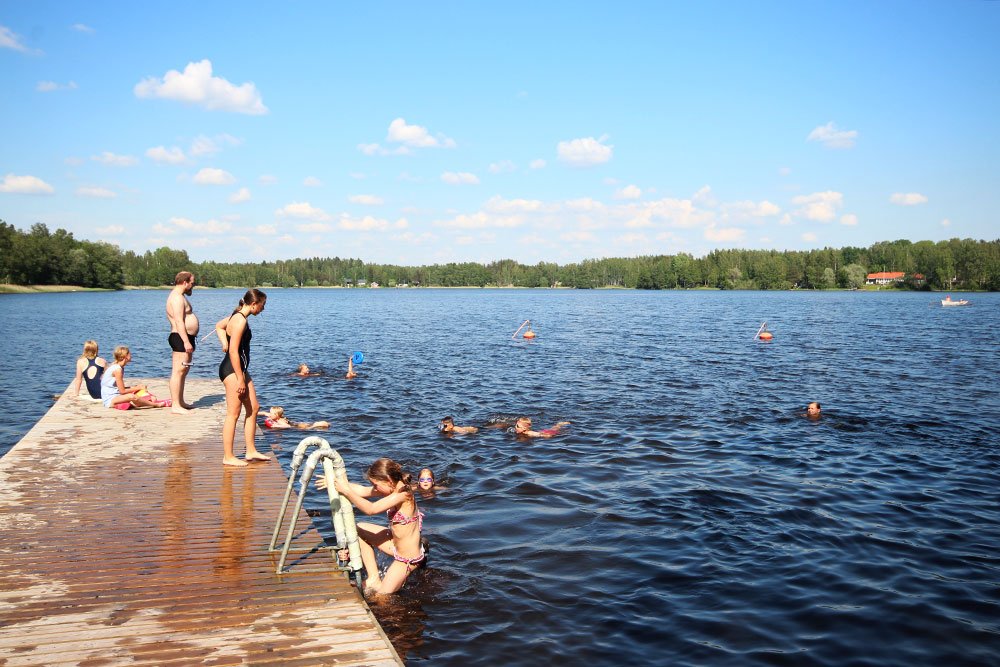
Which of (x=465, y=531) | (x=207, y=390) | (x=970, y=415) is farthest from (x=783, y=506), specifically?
(x=207, y=390)

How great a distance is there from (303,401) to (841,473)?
15.5 m

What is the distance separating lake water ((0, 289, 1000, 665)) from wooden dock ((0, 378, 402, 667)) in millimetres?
1595

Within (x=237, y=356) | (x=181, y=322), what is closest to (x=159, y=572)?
(x=237, y=356)

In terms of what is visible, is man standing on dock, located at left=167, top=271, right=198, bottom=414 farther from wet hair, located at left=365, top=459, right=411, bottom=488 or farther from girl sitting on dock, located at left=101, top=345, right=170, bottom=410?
wet hair, located at left=365, top=459, right=411, bottom=488

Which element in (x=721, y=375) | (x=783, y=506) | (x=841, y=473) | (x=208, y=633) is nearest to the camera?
(x=208, y=633)

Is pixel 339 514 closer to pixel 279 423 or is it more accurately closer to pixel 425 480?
pixel 425 480

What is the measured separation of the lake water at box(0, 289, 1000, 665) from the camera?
7.50 metres

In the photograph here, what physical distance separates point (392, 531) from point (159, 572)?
2.55 m

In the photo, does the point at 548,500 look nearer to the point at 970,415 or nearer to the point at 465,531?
the point at 465,531

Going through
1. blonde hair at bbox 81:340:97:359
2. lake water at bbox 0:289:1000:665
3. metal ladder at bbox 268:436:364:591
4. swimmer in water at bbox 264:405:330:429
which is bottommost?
lake water at bbox 0:289:1000:665

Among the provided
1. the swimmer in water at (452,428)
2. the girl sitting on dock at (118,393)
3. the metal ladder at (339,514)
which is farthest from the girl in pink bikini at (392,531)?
the girl sitting on dock at (118,393)

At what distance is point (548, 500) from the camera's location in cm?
1193

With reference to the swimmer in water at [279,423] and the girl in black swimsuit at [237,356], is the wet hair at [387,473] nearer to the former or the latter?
the girl in black swimsuit at [237,356]

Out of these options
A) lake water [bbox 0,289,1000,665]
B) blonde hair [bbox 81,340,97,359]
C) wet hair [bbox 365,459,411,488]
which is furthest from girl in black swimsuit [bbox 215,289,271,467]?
blonde hair [bbox 81,340,97,359]
